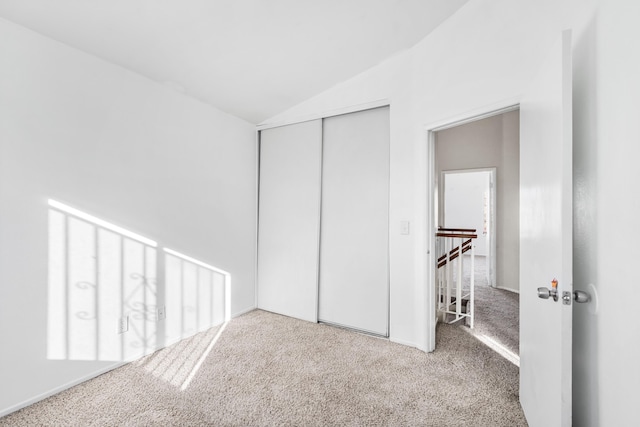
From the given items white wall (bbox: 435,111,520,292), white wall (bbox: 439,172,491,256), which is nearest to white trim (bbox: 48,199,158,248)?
white wall (bbox: 435,111,520,292)

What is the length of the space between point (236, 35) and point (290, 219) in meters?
1.86

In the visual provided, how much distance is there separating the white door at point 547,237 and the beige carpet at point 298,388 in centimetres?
43

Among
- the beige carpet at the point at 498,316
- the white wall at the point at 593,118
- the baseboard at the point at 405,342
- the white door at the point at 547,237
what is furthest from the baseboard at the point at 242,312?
the white wall at the point at 593,118

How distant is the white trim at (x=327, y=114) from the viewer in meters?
2.84

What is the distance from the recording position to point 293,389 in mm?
2000

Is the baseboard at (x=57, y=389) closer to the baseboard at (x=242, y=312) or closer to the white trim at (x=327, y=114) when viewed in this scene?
the baseboard at (x=242, y=312)

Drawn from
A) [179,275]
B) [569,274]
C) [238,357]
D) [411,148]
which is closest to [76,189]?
[179,275]

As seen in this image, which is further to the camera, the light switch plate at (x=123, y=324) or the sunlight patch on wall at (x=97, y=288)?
the light switch plate at (x=123, y=324)

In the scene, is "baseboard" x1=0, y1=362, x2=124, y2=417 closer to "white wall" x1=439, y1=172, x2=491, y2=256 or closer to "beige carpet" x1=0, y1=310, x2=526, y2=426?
"beige carpet" x1=0, y1=310, x2=526, y2=426

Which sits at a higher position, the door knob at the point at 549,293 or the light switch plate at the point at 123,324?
the door knob at the point at 549,293

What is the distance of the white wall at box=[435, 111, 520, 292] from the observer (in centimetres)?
454

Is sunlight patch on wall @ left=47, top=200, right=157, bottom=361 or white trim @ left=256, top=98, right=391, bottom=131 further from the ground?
white trim @ left=256, top=98, right=391, bottom=131

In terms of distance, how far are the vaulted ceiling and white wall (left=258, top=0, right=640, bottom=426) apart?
0.46 meters

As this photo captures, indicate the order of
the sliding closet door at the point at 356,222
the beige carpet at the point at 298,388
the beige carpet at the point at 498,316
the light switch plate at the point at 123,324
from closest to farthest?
1. the beige carpet at the point at 298,388
2. the light switch plate at the point at 123,324
3. the beige carpet at the point at 498,316
4. the sliding closet door at the point at 356,222
